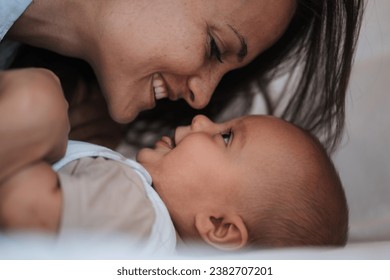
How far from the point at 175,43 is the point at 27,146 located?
20cm

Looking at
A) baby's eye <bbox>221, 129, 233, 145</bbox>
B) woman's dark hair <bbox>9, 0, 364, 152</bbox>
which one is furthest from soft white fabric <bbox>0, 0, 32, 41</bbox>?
baby's eye <bbox>221, 129, 233, 145</bbox>

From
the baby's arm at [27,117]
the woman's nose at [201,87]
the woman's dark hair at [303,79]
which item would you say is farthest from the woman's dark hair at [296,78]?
the baby's arm at [27,117]

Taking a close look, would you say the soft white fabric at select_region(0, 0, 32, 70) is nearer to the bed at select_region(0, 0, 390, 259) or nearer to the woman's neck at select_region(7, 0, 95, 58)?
the woman's neck at select_region(7, 0, 95, 58)

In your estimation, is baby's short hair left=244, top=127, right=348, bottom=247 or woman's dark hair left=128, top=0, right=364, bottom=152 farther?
woman's dark hair left=128, top=0, right=364, bottom=152

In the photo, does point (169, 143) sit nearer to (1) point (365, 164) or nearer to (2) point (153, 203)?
(2) point (153, 203)

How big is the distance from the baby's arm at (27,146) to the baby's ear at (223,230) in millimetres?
156

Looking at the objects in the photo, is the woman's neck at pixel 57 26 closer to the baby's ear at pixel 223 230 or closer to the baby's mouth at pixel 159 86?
the baby's mouth at pixel 159 86

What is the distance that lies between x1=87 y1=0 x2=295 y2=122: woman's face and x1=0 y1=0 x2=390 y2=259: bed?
0.51 feet

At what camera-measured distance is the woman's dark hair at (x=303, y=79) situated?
71 centimetres

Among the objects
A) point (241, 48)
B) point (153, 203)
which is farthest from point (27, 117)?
point (241, 48)

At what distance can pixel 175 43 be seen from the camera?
0.63m

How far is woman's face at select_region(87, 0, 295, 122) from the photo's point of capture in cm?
62
